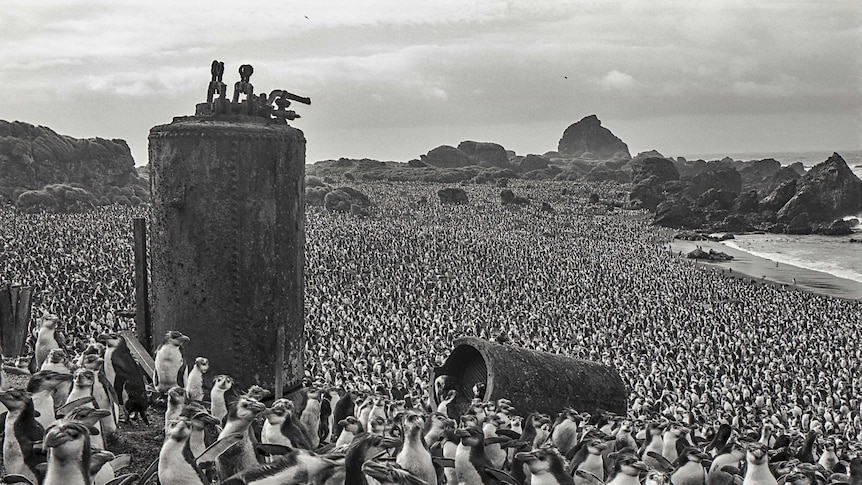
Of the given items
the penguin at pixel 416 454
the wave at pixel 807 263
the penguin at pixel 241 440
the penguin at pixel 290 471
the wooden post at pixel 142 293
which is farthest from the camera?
the wave at pixel 807 263

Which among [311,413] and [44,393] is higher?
[44,393]

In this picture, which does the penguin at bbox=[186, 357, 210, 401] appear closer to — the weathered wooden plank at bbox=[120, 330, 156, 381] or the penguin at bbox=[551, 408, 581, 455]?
the weathered wooden plank at bbox=[120, 330, 156, 381]

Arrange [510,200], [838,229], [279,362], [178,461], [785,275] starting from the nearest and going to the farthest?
[178,461]
[279,362]
[785,275]
[838,229]
[510,200]

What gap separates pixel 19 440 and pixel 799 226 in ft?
280

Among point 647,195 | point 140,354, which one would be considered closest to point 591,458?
point 140,354

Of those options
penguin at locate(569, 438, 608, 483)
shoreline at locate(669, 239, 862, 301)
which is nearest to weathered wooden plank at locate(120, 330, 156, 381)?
penguin at locate(569, 438, 608, 483)

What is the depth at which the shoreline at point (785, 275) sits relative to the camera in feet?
155

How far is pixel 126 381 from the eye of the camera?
8547 millimetres

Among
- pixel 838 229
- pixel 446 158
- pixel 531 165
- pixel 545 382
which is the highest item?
pixel 446 158

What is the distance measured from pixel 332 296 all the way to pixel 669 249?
111 ft

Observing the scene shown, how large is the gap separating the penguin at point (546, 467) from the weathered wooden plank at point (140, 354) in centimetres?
441

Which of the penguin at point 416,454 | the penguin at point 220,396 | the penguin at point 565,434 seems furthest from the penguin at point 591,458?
the penguin at point 220,396

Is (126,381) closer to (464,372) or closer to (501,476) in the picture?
(501,476)

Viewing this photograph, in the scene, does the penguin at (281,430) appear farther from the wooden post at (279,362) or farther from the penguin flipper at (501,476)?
the wooden post at (279,362)
